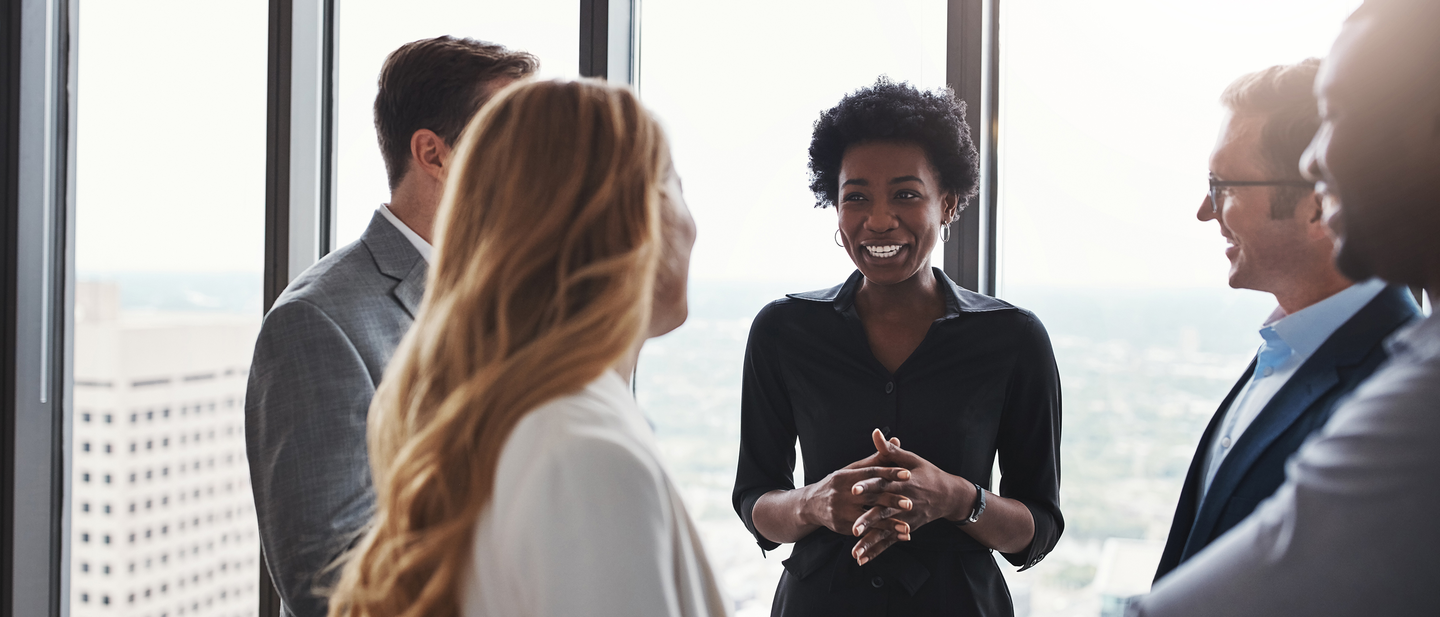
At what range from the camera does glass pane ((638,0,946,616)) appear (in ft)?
7.14

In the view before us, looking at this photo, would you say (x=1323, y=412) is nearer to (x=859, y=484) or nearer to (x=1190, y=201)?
(x=859, y=484)

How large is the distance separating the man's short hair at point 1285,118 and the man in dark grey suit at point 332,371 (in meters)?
1.25

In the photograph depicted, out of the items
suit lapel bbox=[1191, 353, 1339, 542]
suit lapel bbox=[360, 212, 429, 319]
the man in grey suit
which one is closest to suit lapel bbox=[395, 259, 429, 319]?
suit lapel bbox=[360, 212, 429, 319]

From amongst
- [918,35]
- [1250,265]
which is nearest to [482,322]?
[1250,265]

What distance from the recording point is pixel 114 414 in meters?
2.72

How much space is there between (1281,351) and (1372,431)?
72 cm

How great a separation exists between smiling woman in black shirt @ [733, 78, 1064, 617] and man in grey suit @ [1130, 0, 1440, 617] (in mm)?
752

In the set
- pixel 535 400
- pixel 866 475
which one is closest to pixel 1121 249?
pixel 866 475

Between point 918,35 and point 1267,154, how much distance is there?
99 centimetres

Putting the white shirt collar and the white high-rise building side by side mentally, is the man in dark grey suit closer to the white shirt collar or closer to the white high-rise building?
the white shirt collar

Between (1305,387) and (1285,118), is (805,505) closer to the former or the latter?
(1305,387)

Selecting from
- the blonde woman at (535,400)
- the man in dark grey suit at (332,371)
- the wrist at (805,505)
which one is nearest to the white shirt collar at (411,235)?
the man in dark grey suit at (332,371)

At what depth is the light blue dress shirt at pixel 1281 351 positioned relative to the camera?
114cm

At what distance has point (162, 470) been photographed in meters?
2.68
